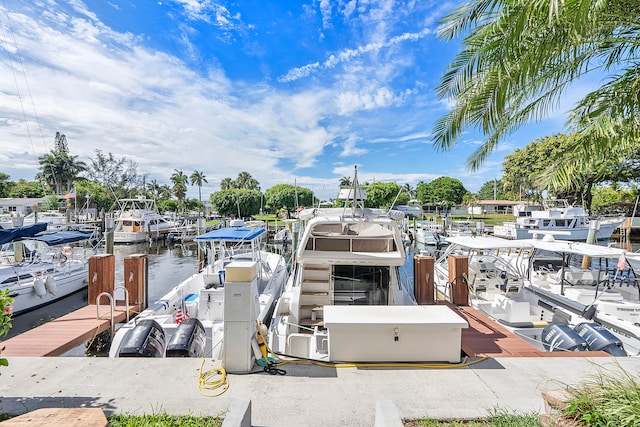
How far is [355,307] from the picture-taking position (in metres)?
4.80

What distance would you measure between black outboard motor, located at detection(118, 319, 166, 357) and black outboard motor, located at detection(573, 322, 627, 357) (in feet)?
26.1

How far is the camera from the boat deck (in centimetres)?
476

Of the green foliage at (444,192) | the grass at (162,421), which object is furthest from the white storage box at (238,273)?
the green foliage at (444,192)

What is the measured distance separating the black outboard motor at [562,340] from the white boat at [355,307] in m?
2.69

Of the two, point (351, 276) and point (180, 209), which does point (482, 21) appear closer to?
point (351, 276)

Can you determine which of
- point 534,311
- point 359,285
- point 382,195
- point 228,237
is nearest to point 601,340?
point 534,311

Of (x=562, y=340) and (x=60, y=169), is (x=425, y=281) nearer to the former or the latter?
(x=562, y=340)

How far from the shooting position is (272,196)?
59031 millimetres

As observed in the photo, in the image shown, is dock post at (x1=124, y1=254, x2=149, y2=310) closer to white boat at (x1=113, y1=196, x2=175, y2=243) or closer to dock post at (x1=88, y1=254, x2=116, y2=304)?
dock post at (x1=88, y1=254, x2=116, y2=304)

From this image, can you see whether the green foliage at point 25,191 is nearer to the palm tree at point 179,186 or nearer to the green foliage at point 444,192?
the palm tree at point 179,186

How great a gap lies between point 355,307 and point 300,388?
1528 millimetres

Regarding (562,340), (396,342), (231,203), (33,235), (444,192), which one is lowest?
(562,340)

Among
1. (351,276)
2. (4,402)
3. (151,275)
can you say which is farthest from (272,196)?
(4,402)

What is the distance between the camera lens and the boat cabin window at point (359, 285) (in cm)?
736
